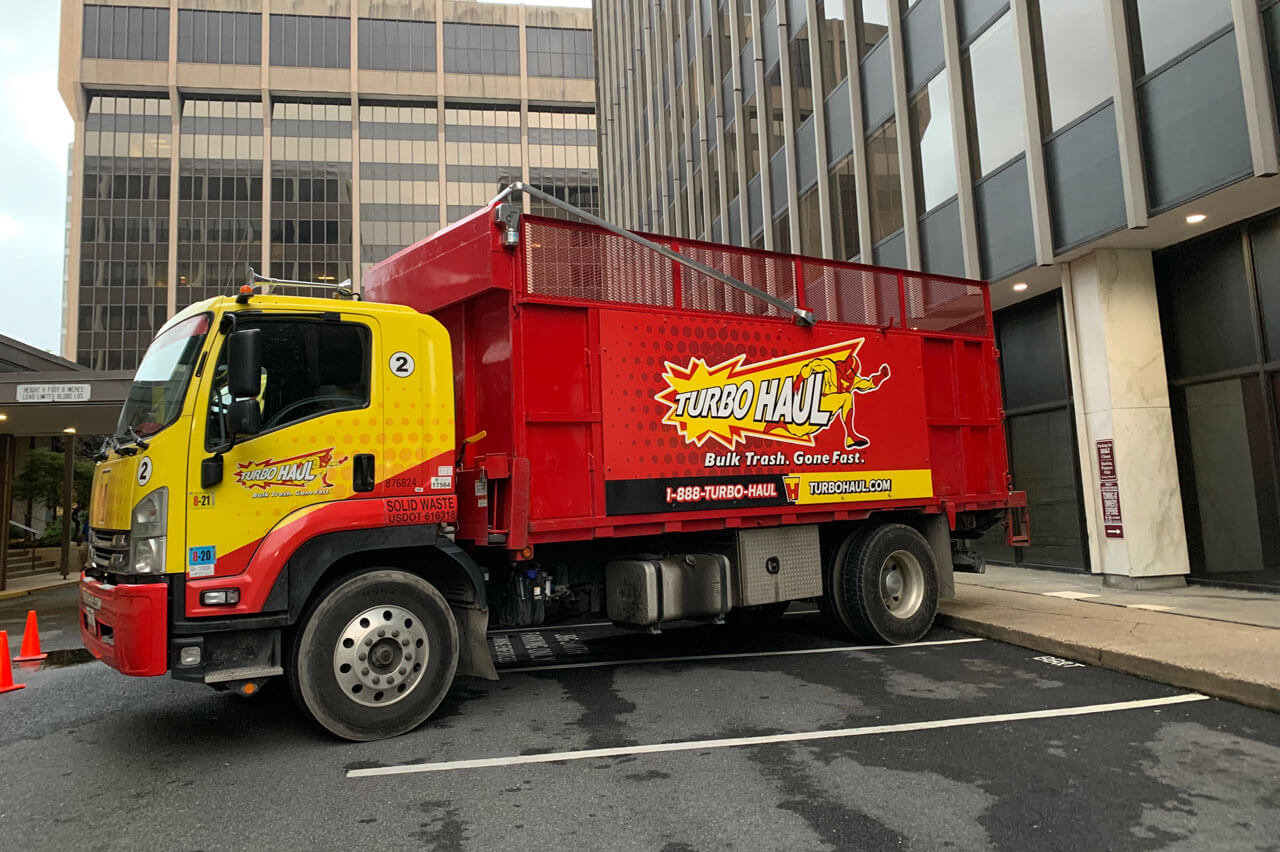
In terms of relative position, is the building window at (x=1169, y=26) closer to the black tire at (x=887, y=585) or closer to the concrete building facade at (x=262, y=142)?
the black tire at (x=887, y=585)

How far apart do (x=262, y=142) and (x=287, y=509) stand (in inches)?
2871

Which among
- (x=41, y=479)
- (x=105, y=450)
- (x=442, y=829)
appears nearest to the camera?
(x=442, y=829)

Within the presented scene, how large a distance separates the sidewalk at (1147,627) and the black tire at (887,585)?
32.9 inches

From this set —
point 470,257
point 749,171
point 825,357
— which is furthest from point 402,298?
point 749,171

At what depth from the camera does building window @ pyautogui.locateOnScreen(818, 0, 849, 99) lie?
16.2 m

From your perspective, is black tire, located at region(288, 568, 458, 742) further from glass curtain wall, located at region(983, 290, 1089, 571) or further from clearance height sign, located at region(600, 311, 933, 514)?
glass curtain wall, located at region(983, 290, 1089, 571)

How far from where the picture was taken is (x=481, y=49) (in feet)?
239

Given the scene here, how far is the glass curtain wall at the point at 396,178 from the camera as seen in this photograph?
68.9 m

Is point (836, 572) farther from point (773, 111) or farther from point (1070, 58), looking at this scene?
point (773, 111)

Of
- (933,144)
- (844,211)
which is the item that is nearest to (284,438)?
(933,144)

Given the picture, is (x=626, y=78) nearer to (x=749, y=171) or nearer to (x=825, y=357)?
(x=749, y=171)

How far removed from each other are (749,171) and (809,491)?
15.9 metres

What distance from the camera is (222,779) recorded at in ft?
15.2

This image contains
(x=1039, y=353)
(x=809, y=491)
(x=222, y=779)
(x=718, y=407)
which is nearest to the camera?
(x=222, y=779)
